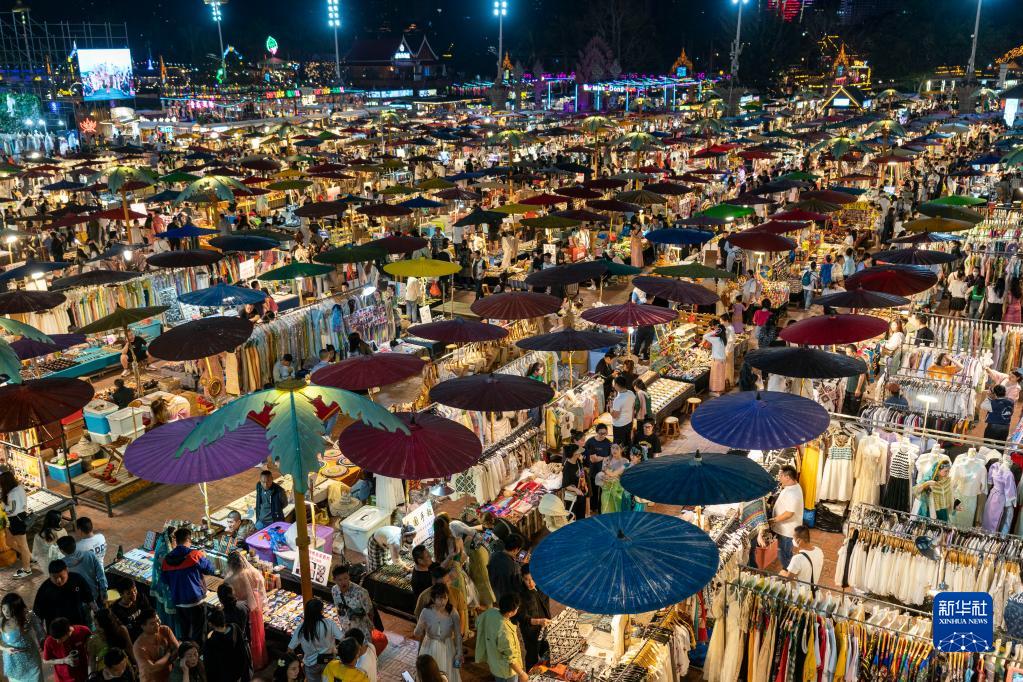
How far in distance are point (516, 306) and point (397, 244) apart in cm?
539

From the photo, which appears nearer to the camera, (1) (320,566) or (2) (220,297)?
(1) (320,566)

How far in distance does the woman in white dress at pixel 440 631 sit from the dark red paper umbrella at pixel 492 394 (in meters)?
2.67

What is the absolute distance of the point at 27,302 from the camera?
12.7 meters

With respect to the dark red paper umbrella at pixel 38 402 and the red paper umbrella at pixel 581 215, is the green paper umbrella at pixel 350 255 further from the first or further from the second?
the dark red paper umbrella at pixel 38 402

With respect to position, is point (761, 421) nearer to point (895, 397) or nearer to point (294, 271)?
point (895, 397)

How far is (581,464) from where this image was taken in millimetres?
10078

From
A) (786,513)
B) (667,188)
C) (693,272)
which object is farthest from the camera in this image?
(667,188)

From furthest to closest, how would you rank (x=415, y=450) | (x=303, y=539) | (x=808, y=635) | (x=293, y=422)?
(x=415, y=450) → (x=808, y=635) → (x=303, y=539) → (x=293, y=422)

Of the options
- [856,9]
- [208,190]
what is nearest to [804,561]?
[208,190]

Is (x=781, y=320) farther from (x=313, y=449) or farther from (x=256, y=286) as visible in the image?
(x=313, y=449)

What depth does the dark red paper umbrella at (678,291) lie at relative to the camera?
12.8m

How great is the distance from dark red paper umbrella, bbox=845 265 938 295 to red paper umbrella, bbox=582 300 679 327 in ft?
10.6

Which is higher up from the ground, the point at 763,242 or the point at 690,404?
the point at 763,242

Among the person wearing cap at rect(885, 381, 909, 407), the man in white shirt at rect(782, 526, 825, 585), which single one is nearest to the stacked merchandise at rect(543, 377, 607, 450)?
the person wearing cap at rect(885, 381, 909, 407)
